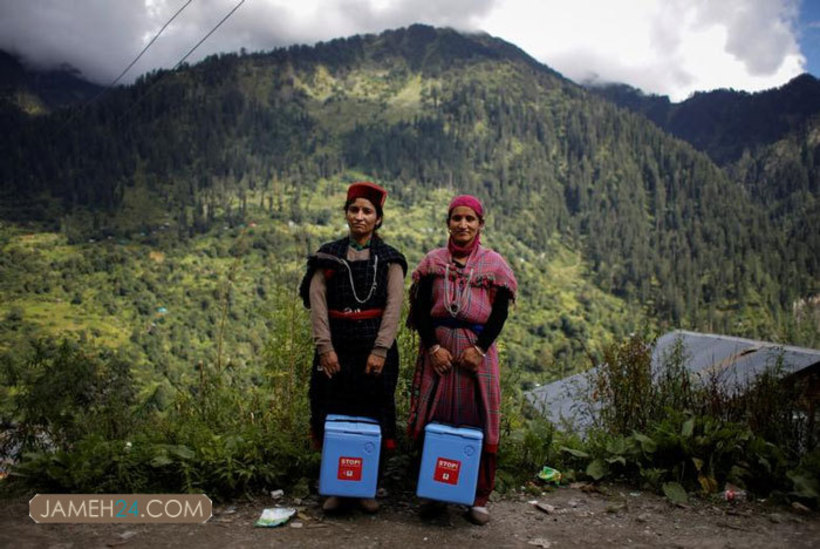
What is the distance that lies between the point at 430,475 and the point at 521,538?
604mm

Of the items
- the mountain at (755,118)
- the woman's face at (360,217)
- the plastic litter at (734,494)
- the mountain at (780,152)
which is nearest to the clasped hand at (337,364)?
the woman's face at (360,217)

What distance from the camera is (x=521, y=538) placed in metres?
2.89

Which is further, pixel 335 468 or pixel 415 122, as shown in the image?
pixel 415 122

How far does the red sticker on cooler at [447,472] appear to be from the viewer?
283 centimetres

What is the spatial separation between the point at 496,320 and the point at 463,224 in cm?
57

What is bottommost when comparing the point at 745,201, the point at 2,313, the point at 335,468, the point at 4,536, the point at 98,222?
the point at 2,313

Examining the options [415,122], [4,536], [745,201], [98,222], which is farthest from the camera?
[415,122]

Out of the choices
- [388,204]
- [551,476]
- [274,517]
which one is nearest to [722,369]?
[551,476]

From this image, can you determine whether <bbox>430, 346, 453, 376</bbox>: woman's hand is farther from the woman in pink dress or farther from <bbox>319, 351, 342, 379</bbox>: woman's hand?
<bbox>319, 351, 342, 379</bbox>: woman's hand

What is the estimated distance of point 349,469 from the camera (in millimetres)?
2832

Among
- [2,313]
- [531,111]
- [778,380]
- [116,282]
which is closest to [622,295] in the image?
[531,111]

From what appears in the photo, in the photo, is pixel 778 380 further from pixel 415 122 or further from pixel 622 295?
pixel 415 122

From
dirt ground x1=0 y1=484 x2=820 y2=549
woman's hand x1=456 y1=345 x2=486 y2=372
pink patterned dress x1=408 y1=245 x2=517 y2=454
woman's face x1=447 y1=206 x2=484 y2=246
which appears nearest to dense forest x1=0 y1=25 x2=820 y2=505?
dirt ground x1=0 y1=484 x2=820 y2=549

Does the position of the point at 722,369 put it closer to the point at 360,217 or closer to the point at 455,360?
the point at 455,360
